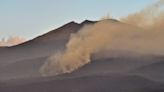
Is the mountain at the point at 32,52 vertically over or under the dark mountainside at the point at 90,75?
over

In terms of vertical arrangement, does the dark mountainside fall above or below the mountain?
below

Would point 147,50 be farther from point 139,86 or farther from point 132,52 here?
point 139,86

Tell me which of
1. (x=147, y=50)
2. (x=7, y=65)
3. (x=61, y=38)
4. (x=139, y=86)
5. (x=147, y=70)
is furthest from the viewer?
(x=61, y=38)

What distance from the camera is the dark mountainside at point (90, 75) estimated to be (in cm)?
4116

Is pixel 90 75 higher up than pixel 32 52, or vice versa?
pixel 32 52

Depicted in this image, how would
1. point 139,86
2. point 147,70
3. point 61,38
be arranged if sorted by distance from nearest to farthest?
point 139,86 < point 147,70 < point 61,38

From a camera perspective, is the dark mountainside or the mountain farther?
the mountain

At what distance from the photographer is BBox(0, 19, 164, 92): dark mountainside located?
4116 centimetres

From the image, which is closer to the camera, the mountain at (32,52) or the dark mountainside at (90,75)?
the dark mountainside at (90,75)

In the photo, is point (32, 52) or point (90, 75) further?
point (32, 52)

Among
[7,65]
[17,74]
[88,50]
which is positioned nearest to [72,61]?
[88,50]

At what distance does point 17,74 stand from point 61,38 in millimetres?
11242

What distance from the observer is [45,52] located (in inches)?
2365

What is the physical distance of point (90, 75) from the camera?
150 ft
